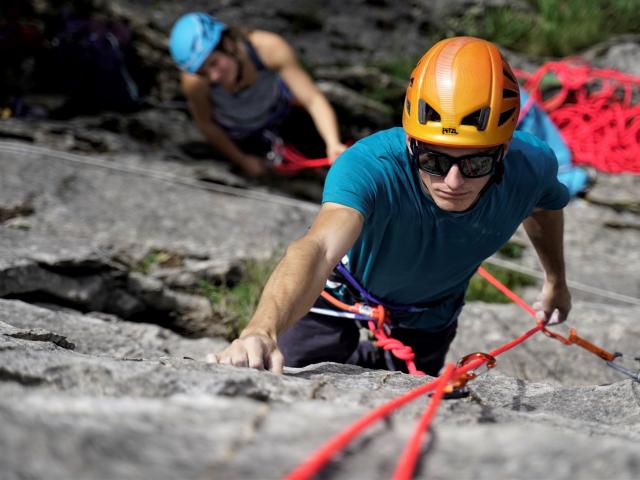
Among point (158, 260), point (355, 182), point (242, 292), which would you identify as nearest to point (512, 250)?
point (242, 292)

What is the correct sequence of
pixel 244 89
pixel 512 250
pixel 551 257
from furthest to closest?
1. pixel 244 89
2. pixel 512 250
3. pixel 551 257

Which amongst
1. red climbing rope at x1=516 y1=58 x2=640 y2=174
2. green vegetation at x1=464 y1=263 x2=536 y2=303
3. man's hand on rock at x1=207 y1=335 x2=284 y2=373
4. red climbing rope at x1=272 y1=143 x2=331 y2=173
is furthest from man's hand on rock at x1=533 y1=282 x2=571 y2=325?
red climbing rope at x1=516 y1=58 x2=640 y2=174

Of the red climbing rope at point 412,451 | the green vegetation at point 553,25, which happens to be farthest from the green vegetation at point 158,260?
the green vegetation at point 553,25

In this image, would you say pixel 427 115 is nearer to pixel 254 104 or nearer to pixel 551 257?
pixel 551 257

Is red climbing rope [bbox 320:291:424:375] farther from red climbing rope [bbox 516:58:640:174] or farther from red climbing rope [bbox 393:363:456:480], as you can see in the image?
red climbing rope [bbox 516:58:640:174]

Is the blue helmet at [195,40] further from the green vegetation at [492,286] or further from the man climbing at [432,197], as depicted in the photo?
the man climbing at [432,197]

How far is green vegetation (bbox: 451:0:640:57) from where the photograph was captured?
7.46 m

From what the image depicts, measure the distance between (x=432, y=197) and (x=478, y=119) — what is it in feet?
0.88

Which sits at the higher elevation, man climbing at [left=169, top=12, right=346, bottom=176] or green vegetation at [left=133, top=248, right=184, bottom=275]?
man climbing at [left=169, top=12, right=346, bottom=176]

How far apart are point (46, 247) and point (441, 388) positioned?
2417 mm

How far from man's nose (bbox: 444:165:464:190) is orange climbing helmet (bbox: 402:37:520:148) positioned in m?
Answer: 0.08

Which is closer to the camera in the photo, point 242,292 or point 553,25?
point 242,292

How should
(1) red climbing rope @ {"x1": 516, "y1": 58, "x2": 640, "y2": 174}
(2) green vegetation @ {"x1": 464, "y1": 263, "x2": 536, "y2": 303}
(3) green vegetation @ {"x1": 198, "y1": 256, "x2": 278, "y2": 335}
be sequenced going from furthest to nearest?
(1) red climbing rope @ {"x1": 516, "y1": 58, "x2": 640, "y2": 174}, (2) green vegetation @ {"x1": 464, "y1": 263, "x2": 536, "y2": 303}, (3) green vegetation @ {"x1": 198, "y1": 256, "x2": 278, "y2": 335}

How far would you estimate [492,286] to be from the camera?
427 centimetres
